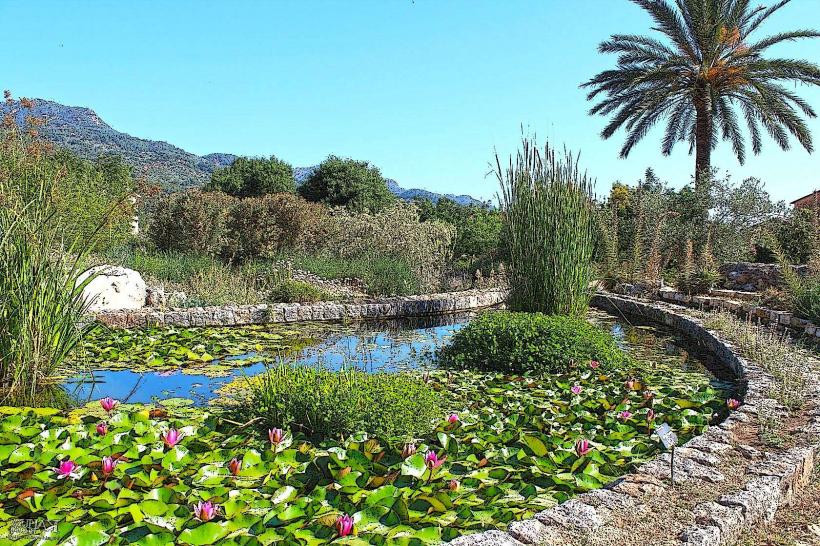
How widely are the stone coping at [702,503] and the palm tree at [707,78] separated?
12.2 meters

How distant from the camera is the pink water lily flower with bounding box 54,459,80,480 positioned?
94.7 inches

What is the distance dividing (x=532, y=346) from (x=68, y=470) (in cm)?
321

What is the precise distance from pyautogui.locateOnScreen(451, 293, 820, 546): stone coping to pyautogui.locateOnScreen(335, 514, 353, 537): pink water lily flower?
12.9 inches

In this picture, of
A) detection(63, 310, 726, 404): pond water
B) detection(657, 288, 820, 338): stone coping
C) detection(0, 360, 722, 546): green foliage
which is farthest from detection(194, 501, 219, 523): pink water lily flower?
detection(657, 288, 820, 338): stone coping

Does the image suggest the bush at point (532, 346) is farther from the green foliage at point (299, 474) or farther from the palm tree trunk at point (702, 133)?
the palm tree trunk at point (702, 133)

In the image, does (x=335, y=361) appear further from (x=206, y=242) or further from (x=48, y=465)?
(x=206, y=242)

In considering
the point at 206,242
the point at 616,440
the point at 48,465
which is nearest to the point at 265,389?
the point at 48,465

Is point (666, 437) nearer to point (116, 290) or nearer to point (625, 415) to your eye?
point (625, 415)

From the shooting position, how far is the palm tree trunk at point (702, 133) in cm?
1414

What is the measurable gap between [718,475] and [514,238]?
3.85 meters

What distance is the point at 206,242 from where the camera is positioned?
480 inches

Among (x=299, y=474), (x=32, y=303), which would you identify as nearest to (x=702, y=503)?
(x=299, y=474)

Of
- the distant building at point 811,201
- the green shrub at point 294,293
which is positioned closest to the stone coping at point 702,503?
the green shrub at point 294,293

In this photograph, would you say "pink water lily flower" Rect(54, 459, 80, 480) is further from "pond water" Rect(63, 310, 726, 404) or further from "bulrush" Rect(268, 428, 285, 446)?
"pond water" Rect(63, 310, 726, 404)
